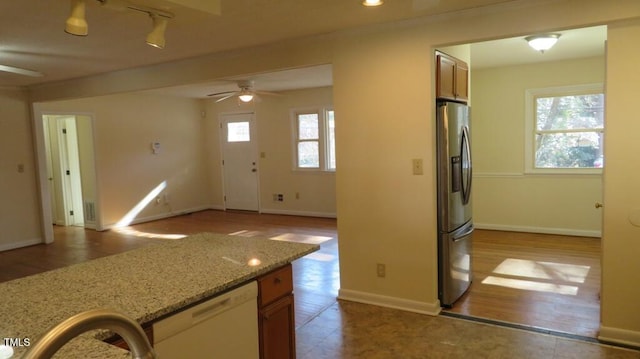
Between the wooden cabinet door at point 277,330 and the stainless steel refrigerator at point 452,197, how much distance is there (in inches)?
63.7

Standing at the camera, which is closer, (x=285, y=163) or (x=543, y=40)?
(x=543, y=40)

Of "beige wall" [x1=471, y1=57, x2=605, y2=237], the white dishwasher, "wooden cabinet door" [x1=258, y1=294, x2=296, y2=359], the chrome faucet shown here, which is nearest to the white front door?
"beige wall" [x1=471, y1=57, x2=605, y2=237]

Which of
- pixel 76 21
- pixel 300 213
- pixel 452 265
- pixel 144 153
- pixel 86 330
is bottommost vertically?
pixel 300 213

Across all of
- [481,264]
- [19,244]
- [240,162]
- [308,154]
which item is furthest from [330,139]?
[19,244]

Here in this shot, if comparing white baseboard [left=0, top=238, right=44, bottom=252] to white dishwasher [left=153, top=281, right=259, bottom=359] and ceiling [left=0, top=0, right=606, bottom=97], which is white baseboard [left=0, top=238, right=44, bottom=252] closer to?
ceiling [left=0, top=0, right=606, bottom=97]

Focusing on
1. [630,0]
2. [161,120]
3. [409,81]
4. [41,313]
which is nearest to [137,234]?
[161,120]

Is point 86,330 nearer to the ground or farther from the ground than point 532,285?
farther from the ground

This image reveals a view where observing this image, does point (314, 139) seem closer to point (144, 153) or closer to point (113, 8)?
point (144, 153)

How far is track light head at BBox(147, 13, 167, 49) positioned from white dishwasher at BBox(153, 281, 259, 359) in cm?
113

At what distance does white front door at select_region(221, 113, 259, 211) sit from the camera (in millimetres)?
8734

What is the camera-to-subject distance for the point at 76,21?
5.44 ft

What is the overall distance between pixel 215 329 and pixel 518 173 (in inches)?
221

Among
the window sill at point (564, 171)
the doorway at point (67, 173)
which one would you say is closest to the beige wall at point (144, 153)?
the doorway at point (67, 173)

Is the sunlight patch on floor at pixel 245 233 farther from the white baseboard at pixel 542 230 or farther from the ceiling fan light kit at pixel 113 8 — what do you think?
the ceiling fan light kit at pixel 113 8
